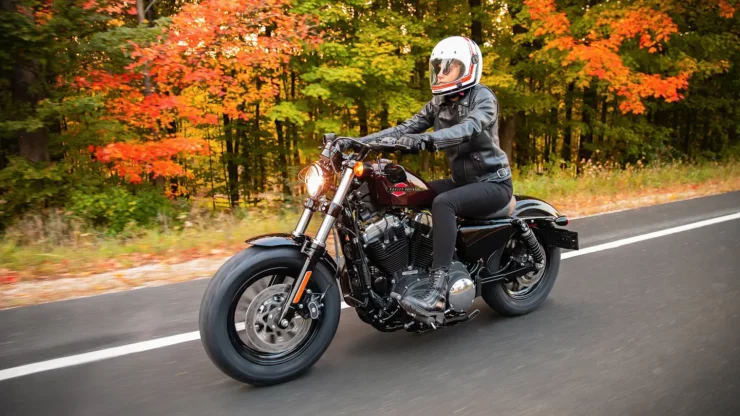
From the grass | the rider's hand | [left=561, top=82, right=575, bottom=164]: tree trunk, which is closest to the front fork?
the rider's hand

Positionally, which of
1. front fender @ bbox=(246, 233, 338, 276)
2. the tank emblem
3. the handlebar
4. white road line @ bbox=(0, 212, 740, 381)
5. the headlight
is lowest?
white road line @ bbox=(0, 212, 740, 381)

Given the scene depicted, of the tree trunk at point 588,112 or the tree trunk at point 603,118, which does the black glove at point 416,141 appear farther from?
the tree trunk at point 603,118

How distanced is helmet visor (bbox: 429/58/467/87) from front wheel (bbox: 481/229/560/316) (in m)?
1.41

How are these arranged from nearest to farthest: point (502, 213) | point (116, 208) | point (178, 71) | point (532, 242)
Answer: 1. point (502, 213)
2. point (532, 242)
3. point (116, 208)
4. point (178, 71)

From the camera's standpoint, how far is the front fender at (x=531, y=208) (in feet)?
13.8

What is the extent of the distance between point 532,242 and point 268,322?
86.6 inches

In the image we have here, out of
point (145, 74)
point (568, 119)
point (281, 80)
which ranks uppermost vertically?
point (281, 80)

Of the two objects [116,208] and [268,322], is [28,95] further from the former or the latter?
[268,322]

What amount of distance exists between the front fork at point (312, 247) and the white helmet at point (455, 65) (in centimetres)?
102

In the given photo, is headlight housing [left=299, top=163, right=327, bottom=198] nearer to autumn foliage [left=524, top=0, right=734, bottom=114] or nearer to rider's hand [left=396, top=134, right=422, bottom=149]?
rider's hand [left=396, top=134, right=422, bottom=149]

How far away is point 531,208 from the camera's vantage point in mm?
4270

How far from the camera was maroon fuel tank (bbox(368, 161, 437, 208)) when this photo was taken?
10.8 ft

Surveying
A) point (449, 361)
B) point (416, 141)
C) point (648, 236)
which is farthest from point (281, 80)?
point (449, 361)

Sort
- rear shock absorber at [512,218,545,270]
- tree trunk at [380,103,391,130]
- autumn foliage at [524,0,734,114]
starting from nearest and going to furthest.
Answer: rear shock absorber at [512,218,545,270], autumn foliage at [524,0,734,114], tree trunk at [380,103,391,130]
